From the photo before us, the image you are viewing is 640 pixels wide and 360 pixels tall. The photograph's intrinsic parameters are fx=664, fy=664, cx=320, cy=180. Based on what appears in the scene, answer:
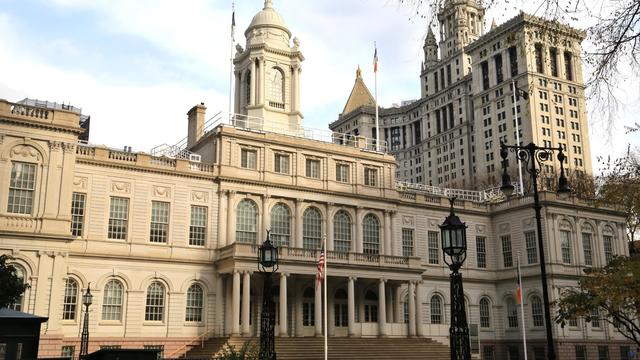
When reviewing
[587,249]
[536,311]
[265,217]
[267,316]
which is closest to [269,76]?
[265,217]

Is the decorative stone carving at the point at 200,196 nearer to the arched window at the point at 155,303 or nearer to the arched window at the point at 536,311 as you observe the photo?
the arched window at the point at 155,303

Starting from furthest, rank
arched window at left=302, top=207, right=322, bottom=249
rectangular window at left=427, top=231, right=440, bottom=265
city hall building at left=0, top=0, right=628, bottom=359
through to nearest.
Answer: rectangular window at left=427, top=231, right=440, bottom=265
arched window at left=302, top=207, right=322, bottom=249
city hall building at left=0, top=0, right=628, bottom=359

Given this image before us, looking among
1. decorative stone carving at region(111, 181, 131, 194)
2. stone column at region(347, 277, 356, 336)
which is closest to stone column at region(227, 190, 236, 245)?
decorative stone carving at region(111, 181, 131, 194)

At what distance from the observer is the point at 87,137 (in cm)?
7138

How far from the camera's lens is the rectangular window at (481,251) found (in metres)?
57.4

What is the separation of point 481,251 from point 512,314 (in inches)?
231

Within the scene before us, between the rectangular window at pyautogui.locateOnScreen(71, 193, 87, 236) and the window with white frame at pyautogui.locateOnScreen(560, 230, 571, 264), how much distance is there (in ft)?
123

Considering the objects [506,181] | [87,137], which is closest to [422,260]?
[506,181]

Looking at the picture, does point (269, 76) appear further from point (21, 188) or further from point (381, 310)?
point (21, 188)

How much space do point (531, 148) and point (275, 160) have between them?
28.8 metres

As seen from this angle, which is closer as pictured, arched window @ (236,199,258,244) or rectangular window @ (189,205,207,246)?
rectangular window @ (189,205,207,246)

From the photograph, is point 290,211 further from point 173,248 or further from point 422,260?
point 422,260

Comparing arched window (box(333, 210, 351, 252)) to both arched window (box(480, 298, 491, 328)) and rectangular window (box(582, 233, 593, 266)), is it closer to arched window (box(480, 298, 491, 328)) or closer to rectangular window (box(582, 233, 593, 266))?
arched window (box(480, 298, 491, 328))

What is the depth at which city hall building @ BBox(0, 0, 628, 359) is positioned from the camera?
37969mm
